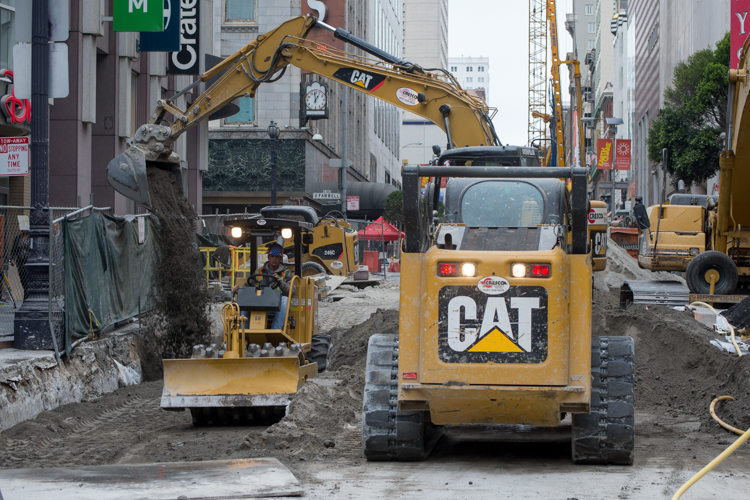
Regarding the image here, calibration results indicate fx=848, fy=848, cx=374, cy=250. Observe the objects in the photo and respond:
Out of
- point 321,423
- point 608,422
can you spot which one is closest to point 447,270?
point 608,422

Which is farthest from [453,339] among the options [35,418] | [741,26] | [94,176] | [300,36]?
[741,26]

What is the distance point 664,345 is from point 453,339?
7429mm

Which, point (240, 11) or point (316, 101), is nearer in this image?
point (316, 101)

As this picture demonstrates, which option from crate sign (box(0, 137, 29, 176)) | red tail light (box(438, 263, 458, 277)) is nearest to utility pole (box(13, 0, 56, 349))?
crate sign (box(0, 137, 29, 176))

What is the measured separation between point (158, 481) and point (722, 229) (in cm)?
1335

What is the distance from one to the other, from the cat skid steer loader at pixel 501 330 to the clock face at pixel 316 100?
1331 inches

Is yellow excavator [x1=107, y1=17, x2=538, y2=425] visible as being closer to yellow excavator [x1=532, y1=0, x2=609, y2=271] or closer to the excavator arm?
the excavator arm

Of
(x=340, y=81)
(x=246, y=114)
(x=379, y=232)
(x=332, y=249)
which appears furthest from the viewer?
(x=246, y=114)

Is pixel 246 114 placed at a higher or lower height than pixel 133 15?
higher

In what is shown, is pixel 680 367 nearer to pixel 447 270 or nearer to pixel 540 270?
pixel 540 270

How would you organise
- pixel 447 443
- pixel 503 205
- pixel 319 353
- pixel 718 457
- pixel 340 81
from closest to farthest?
pixel 718 457
pixel 503 205
pixel 447 443
pixel 319 353
pixel 340 81

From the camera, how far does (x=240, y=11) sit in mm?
42625

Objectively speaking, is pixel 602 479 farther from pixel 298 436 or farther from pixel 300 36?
pixel 300 36

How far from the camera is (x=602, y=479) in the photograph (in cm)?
619
